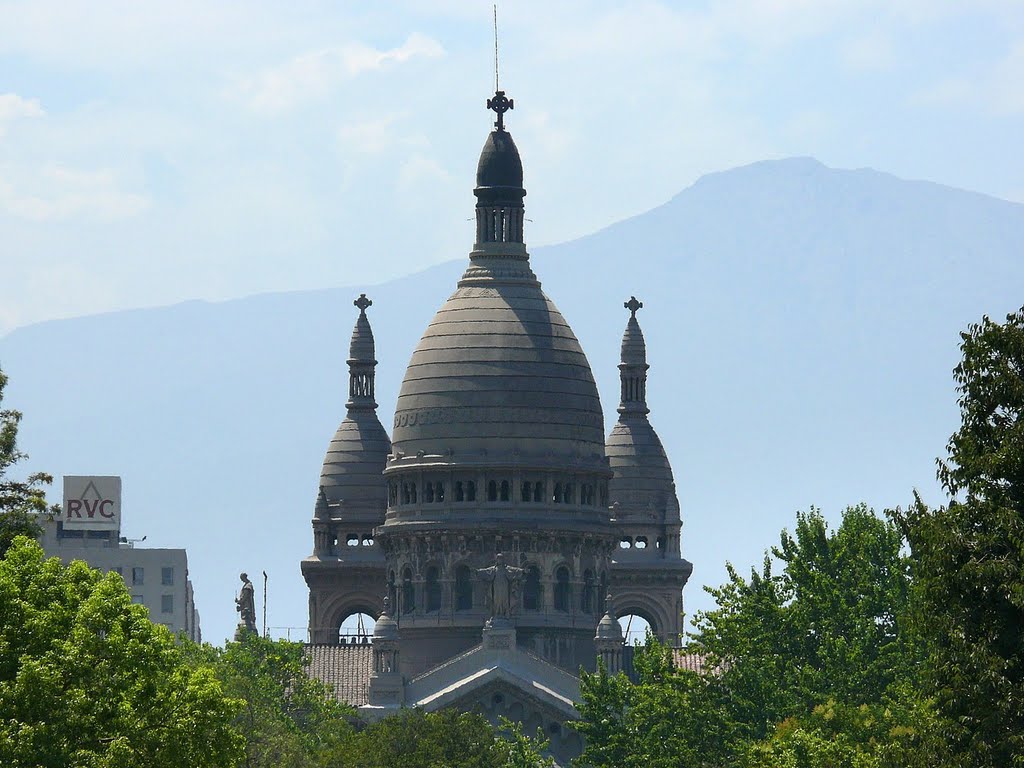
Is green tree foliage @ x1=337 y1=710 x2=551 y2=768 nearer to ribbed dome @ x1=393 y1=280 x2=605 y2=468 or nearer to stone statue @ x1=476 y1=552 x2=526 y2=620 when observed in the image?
stone statue @ x1=476 y1=552 x2=526 y2=620

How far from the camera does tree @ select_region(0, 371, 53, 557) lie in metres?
101

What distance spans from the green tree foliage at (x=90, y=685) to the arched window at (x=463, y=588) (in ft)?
341

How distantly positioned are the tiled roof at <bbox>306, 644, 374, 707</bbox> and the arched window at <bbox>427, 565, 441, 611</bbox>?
4298mm

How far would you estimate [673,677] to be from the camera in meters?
133

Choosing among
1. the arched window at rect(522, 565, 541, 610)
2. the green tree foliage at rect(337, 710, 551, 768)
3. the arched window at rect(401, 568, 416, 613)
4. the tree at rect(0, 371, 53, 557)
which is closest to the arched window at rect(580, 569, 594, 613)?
the arched window at rect(522, 565, 541, 610)

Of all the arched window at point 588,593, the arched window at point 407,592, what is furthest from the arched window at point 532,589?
the arched window at point 407,592

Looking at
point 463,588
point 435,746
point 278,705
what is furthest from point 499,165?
point 435,746

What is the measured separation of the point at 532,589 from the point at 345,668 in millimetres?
11565

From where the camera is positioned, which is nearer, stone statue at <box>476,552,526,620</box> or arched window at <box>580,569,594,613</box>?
stone statue at <box>476,552,526,620</box>

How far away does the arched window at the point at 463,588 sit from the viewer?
7549 inches

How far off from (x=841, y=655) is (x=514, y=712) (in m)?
57.8

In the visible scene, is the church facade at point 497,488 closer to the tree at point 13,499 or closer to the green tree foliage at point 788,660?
the green tree foliage at point 788,660

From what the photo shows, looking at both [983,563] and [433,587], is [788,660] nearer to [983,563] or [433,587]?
[983,563]

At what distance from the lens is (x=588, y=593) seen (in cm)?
19325
